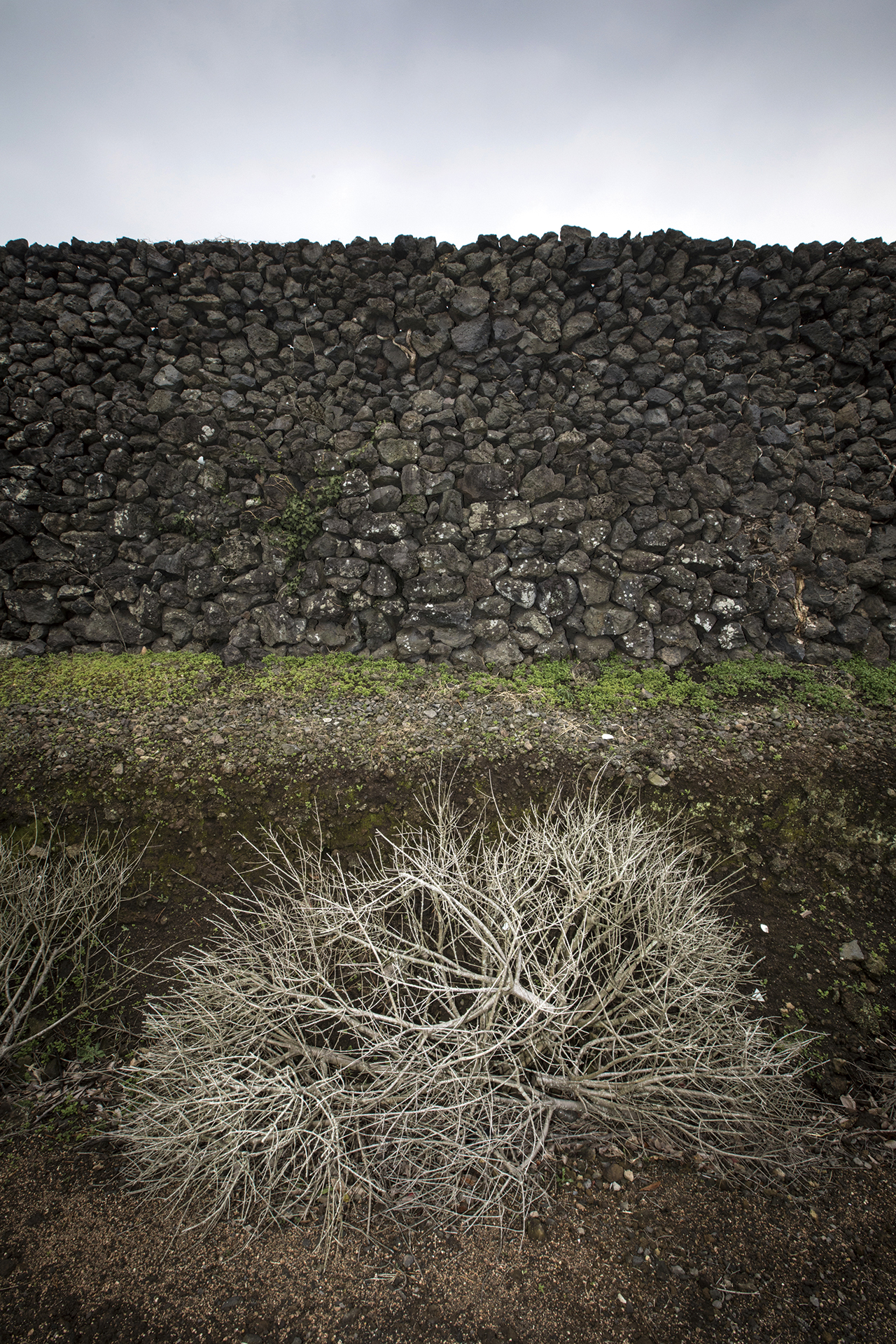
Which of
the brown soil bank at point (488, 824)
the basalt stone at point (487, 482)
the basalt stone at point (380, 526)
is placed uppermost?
the basalt stone at point (487, 482)

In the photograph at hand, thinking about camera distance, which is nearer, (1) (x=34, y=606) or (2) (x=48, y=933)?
(2) (x=48, y=933)

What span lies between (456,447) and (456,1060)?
18.7 ft

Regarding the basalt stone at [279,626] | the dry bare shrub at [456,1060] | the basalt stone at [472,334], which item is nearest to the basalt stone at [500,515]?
the basalt stone at [472,334]

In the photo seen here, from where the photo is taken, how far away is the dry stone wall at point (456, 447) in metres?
6.02

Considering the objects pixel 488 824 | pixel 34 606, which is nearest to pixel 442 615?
pixel 488 824

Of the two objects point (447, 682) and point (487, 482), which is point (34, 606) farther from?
point (487, 482)

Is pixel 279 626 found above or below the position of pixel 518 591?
below

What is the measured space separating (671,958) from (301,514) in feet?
18.4

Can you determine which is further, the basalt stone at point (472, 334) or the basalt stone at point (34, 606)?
the basalt stone at point (34, 606)

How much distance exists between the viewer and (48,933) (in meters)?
3.49

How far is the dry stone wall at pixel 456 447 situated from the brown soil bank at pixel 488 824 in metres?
0.72

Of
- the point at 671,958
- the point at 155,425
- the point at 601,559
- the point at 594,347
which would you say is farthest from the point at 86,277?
the point at 671,958

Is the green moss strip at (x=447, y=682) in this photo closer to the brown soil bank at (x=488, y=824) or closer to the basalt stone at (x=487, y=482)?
the brown soil bank at (x=488, y=824)

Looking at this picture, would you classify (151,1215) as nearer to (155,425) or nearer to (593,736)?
(593,736)
